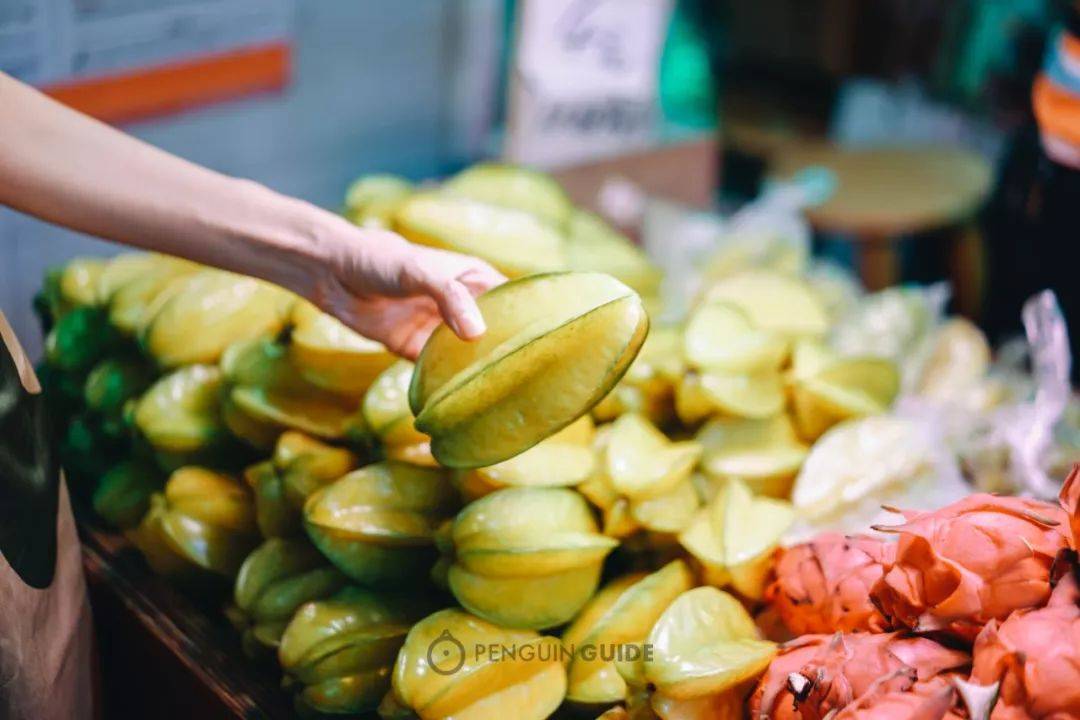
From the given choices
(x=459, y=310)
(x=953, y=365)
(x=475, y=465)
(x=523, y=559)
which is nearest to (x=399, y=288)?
(x=459, y=310)

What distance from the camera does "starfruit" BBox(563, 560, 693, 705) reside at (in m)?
1.05

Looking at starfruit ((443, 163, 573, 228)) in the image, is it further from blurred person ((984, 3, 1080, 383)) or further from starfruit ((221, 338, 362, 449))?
blurred person ((984, 3, 1080, 383))

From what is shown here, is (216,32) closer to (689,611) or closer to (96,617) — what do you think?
(96,617)

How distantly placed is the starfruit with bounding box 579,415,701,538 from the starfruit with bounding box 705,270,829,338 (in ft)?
1.10

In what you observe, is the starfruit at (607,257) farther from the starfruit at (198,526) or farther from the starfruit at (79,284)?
the starfruit at (79,284)

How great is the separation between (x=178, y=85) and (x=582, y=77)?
0.78m

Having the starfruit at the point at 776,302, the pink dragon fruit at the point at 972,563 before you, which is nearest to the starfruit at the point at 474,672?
the pink dragon fruit at the point at 972,563

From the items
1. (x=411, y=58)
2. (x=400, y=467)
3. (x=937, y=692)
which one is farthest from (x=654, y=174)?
(x=937, y=692)

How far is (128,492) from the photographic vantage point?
54.9 inches

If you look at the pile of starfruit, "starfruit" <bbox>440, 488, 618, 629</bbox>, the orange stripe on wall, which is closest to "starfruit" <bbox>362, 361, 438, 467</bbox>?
the pile of starfruit

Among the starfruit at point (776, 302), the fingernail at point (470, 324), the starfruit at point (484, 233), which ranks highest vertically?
the fingernail at point (470, 324)

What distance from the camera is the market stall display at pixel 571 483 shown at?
0.92 m

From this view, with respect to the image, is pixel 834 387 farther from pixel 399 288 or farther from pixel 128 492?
pixel 128 492

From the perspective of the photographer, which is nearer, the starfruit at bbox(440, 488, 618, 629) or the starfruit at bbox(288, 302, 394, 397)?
the starfruit at bbox(440, 488, 618, 629)
